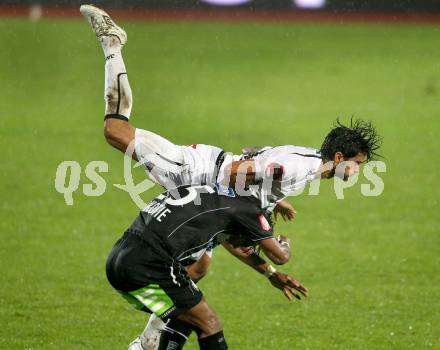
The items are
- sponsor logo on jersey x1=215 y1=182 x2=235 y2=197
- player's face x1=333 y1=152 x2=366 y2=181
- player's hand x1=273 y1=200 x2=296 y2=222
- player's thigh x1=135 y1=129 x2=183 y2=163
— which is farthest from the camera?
player's hand x1=273 y1=200 x2=296 y2=222

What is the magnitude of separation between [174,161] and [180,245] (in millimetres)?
1073

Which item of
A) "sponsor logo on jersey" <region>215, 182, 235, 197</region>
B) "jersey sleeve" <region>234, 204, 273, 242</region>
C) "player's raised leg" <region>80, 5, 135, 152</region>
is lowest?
"jersey sleeve" <region>234, 204, 273, 242</region>

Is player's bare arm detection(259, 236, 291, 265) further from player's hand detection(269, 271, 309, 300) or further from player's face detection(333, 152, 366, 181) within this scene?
player's face detection(333, 152, 366, 181)

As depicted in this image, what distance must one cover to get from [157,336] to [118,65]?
233 cm

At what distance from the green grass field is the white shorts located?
1.94 metres

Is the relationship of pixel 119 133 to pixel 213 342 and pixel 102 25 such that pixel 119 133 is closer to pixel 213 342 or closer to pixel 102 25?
pixel 102 25

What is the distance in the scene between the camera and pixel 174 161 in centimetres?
760

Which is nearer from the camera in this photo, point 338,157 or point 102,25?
point 338,157

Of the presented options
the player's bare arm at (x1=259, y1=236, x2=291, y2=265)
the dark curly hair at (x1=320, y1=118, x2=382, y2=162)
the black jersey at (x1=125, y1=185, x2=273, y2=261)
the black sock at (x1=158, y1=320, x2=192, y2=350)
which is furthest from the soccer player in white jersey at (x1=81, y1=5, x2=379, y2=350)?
the black sock at (x1=158, y1=320, x2=192, y2=350)

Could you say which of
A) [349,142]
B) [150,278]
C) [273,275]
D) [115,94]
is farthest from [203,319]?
[115,94]

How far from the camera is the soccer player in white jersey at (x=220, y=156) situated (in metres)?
6.93

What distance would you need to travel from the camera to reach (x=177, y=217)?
6.72 m

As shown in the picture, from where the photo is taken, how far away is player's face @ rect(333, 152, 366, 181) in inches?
280

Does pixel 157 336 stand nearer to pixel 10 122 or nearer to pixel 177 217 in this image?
pixel 177 217
